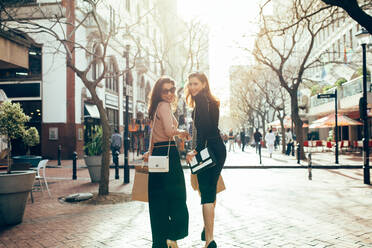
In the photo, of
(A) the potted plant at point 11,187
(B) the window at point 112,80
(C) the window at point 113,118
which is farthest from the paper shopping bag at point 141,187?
(C) the window at point 113,118

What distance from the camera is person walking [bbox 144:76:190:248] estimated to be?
3812 millimetres

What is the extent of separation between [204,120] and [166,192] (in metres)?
0.96

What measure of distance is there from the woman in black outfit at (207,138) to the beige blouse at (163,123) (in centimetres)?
38

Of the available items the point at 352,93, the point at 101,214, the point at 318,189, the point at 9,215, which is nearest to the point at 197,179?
the point at 101,214

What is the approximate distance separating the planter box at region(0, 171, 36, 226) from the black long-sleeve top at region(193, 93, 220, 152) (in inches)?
123

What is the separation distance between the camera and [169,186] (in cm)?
384

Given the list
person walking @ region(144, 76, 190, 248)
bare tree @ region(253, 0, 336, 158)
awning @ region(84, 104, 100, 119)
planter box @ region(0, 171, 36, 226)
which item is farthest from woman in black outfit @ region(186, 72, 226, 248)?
awning @ region(84, 104, 100, 119)

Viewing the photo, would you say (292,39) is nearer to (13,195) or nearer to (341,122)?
(341,122)

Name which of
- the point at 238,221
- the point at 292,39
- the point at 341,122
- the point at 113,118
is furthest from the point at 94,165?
the point at 341,122

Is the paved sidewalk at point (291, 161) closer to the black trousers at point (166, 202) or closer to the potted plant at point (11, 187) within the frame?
the potted plant at point (11, 187)

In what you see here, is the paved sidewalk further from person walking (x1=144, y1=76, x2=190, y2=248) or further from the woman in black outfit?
person walking (x1=144, y1=76, x2=190, y2=248)

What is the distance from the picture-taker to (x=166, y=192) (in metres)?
3.84

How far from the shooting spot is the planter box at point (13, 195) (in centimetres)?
530

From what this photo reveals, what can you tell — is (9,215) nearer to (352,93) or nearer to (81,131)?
(81,131)
